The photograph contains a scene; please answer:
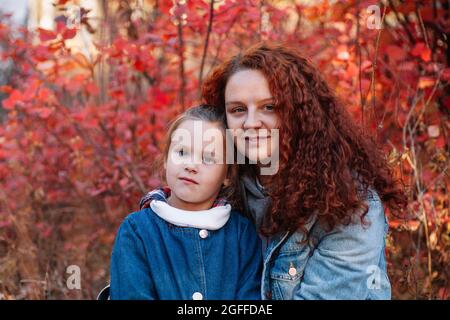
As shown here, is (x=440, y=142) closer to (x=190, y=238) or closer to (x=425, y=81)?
(x=425, y=81)

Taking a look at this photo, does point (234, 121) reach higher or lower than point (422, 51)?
lower

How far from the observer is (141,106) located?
4410 mm

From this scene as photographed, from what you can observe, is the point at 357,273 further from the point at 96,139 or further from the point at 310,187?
the point at 96,139

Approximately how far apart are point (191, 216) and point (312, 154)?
48 cm

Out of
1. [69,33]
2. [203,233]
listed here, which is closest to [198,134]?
[203,233]

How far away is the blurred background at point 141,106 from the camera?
3.52 metres

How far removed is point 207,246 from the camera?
2279mm

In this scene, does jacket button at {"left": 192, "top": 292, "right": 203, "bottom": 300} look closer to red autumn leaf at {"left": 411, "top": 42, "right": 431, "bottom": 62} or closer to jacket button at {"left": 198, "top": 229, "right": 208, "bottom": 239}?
jacket button at {"left": 198, "top": 229, "right": 208, "bottom": 239}

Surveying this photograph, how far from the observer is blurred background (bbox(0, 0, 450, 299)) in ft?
11.5

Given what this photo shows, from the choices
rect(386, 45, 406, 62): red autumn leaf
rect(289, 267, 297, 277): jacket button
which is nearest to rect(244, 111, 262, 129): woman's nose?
rect(289, 267, 297, 277): jacket button

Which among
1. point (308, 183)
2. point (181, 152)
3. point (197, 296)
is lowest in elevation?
point (197, 296)

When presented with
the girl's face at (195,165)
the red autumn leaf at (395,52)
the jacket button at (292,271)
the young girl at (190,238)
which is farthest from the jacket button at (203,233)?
the red autumn leaf at (395,52)

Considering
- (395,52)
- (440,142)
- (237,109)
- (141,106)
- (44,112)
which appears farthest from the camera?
(141,106)
